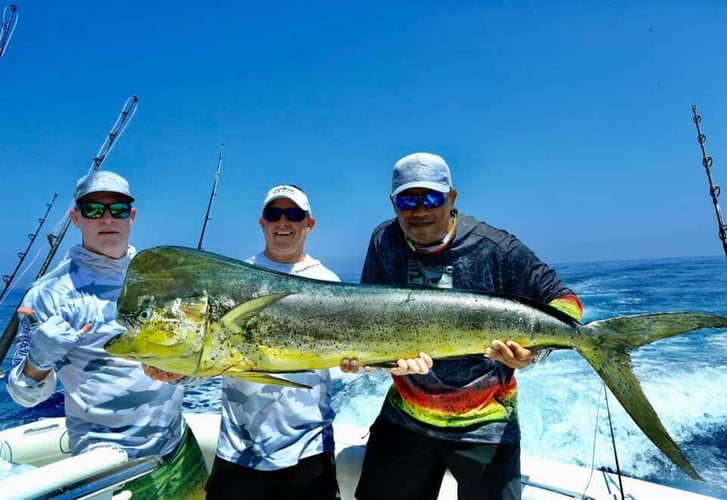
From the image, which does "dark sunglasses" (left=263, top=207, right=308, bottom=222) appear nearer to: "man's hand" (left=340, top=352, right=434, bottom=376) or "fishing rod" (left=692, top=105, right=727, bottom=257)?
"man's hand" (left=340, top=352, right=434, bottom=376)

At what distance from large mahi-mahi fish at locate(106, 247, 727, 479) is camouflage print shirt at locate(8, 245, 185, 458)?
0.44 meters

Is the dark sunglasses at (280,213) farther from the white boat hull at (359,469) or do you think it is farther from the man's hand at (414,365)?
the white boat hull at (359,469)

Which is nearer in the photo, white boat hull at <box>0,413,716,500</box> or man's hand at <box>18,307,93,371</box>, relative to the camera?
man's hand at <box>18,307,93,371</box>

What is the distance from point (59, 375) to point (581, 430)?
580cm

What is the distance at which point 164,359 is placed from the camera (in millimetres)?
1684

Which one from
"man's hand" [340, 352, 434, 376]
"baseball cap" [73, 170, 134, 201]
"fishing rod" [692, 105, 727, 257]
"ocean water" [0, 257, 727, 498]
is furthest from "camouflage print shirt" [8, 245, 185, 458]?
"fishing rod" [692, 105, 727, 257]

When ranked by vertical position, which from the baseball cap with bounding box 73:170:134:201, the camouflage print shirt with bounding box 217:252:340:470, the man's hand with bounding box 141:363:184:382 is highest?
the baseball cap with bounding box 73:170:134:201

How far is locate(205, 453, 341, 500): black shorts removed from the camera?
2.16 metres

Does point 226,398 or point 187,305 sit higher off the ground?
point 187,305

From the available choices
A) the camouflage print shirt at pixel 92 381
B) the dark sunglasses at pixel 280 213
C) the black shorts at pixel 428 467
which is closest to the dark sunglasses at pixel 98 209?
the camouflage print shirt at pixel 92 381

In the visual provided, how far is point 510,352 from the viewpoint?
74.9 inches

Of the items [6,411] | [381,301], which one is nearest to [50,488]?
[381,301]

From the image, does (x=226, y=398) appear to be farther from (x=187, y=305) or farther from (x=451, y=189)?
(x=451, y=189)

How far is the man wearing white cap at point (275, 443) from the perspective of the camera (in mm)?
2156
